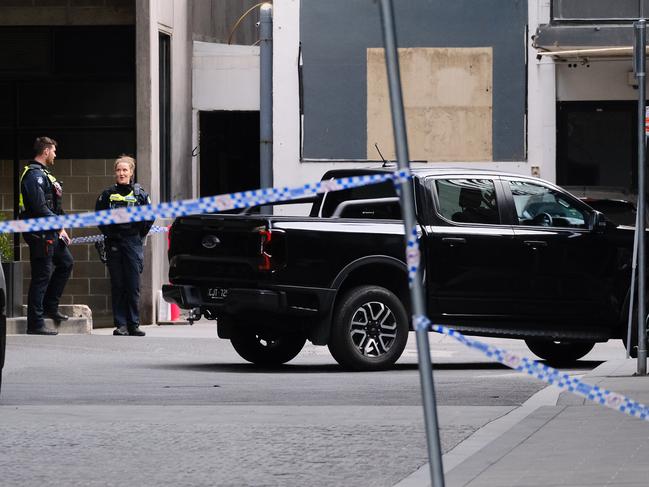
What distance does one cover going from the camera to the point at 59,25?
76.6ft

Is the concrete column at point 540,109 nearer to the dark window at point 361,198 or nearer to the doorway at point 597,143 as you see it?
the doorway at point 597,143

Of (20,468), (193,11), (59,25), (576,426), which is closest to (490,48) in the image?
(193,11)

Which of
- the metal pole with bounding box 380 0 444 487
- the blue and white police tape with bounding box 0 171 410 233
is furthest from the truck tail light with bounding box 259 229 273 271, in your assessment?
the metal pole with bounding box 380 0 444 487

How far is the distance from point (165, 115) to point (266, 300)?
987 centimetres

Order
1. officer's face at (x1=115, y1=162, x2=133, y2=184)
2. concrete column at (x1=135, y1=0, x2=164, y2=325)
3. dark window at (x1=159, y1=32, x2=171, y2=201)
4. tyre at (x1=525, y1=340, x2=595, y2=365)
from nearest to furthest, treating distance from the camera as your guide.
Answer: tyre at (x1=525, y1=340, x2=595, y2=365)
officer's face at (x1=115, y1=162, x2=133, y2=184)
concrete column at (x1=135, y1=0, x2=164, y2=325)
dark window at (x1=159, y1=32, x2=171, y2=201)

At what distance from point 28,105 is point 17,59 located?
0.63m

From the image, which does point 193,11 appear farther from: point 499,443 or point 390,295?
point 499,443

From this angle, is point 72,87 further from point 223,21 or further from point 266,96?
point 223,21

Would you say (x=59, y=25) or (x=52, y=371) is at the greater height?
(x=59, y=25)

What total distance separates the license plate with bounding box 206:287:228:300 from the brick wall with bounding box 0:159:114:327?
8839 millimetres

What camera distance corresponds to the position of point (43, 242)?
730 inches

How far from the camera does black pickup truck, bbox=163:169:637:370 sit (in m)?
14.4

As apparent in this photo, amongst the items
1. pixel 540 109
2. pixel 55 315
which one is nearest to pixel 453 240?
pixel 55 315

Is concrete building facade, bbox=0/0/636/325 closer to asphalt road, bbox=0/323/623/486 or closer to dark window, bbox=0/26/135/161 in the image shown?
dark window, bbox=0/26/135/161
